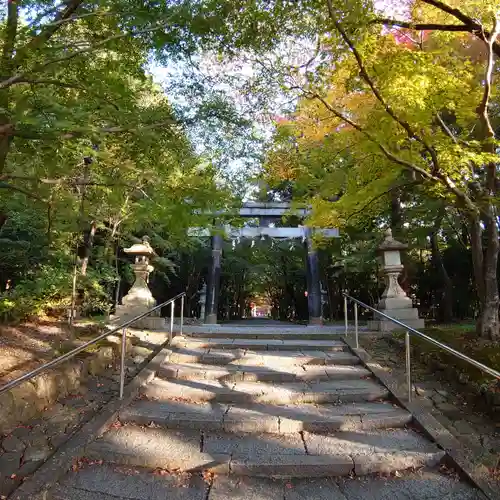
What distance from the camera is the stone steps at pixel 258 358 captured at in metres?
5.13

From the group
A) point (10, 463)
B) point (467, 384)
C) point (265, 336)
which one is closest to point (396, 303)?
point (265, 336)

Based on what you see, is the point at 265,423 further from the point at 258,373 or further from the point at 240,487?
the point at 258,373

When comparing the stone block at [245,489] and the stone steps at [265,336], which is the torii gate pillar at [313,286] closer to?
the stone steps at [265,336]

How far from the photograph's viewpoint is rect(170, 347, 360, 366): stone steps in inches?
202

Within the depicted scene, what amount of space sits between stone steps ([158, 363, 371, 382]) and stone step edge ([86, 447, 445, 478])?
1.56m

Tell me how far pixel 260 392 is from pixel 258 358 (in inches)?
44.5

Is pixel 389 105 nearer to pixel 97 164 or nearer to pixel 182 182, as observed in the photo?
pixel 182 182

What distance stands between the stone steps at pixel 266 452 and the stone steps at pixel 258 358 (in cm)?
172

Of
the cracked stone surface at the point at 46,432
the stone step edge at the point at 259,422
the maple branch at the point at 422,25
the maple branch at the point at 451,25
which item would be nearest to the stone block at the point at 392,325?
the stone step edge at the point at 259,422

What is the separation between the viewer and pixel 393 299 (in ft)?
24.4

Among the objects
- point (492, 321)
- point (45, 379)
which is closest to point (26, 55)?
point (45, 379)

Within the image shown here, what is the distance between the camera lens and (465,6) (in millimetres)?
4828

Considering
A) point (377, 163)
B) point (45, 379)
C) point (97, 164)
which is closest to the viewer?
point (45, 379)

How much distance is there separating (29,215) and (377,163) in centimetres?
768
